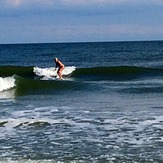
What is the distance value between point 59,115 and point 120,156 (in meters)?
5.15

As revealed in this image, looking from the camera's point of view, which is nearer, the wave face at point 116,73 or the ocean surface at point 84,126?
the ocean surface at point 84,126

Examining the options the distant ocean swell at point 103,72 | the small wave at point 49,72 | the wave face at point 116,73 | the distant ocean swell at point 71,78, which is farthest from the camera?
the small wave at point 49,72

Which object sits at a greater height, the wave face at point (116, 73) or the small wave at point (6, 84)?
the wave face at point (116, 73)

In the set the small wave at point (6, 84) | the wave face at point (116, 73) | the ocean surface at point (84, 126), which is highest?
the wave face at point (116, 73)

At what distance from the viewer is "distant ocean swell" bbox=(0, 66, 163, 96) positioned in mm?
23469

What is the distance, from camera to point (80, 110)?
1509cm

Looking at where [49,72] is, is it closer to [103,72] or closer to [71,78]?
[71,78]

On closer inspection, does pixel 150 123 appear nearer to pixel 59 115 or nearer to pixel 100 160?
pixel 59 115

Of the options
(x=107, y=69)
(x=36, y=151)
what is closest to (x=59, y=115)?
(x=36, y=151)

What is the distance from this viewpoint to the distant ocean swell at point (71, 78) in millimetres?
23469

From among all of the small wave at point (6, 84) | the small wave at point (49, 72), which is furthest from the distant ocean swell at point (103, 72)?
the small wave at point (6, 84)

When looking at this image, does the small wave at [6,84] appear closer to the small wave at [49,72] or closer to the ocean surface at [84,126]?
the ocean surface at [84,126]

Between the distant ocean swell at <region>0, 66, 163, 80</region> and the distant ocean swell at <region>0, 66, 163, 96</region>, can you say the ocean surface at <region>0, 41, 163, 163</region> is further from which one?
the distant ocean swell at <region>0, 66, 163, 80</region>

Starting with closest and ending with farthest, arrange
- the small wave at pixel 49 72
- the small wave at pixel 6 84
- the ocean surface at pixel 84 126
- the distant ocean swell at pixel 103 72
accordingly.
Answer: the ocean surface at pixel 84 126 < the small wave at pixel 6 84 < the distant ocean swell at pixel 103 72 < the small wave at pixel 49 72
